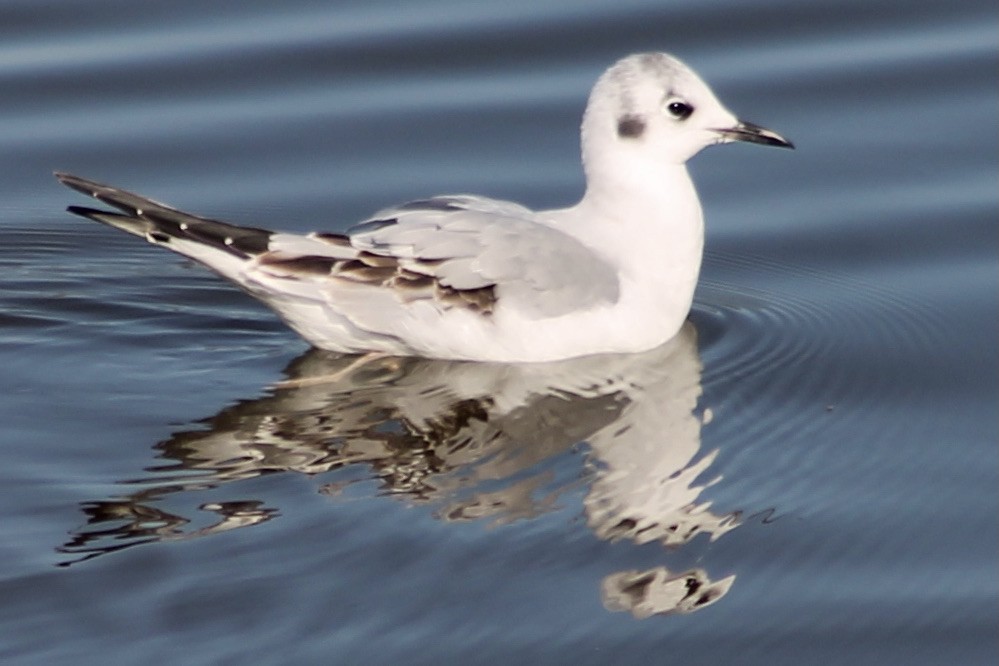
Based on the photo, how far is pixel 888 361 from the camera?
314 inches

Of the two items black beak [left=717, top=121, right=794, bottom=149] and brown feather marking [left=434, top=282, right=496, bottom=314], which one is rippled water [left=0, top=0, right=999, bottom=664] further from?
black beak [left=717, top=121, right=794, bottom=149]

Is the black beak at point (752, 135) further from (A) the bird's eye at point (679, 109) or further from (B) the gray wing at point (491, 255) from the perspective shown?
(B) the gray wing at point (491, 255)

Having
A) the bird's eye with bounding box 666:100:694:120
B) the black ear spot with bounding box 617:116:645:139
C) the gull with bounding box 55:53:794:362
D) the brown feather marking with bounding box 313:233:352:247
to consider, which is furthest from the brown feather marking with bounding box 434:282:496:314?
the bird's eye with bounding box 666:100:694:120

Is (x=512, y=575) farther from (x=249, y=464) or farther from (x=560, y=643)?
(x=249, y=464)

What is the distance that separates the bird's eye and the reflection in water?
3.05ft

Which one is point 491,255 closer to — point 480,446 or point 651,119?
point 480,446

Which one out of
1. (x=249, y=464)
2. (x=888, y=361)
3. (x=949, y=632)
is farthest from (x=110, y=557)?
(x=888, y=361)

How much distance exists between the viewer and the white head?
8109 mm

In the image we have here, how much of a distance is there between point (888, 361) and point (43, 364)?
3.33 meters

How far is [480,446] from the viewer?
7.02 meters

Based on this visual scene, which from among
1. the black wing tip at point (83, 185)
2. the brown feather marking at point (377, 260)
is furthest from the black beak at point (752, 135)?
the black wing tip at point (83, 185)

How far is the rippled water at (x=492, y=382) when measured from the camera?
5.88 metres

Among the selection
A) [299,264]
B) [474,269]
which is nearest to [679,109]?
[474,269]

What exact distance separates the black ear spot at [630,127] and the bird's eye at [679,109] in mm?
125
